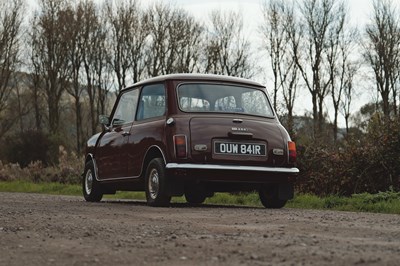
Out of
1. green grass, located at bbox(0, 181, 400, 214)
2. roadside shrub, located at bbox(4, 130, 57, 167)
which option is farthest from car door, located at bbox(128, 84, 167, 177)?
roadside shrub, located at bbox(4, 130, 57, 167)

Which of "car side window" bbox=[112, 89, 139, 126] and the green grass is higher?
"car side window" bbox=[112, 89, 139, 126]

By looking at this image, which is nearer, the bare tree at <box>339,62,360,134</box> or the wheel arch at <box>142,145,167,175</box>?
the wheel arch at <box>142,145,167,175</box>

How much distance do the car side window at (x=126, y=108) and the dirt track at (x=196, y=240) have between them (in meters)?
3.51

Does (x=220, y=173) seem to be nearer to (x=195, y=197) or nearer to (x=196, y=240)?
(x=195, y=197)

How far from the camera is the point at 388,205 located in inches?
408

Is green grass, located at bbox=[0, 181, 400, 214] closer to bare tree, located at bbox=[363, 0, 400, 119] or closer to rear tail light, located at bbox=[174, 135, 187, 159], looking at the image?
rear tail light, located at bbox=[174, 135, 187, 159]

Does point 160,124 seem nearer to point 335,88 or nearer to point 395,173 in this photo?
point 395,173

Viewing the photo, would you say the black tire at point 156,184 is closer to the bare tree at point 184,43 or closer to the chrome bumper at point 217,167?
the chrome bumper at point 217,167

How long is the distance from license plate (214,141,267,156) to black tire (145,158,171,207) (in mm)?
832

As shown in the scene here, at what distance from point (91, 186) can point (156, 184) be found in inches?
116

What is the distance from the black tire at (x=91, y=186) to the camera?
12.9 m

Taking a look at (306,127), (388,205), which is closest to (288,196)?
(388,205)

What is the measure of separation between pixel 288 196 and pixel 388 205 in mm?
1437

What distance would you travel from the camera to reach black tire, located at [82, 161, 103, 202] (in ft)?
42.2
